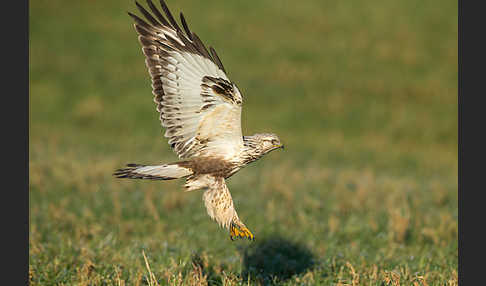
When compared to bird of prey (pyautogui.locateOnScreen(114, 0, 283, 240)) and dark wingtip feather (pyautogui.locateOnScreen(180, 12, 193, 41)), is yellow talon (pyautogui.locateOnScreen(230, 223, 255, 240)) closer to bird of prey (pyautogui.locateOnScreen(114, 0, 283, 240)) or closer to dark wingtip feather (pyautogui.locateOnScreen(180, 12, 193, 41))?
bird of prey (pyautogui.locateOnScreen(114, 0, 283, 240))

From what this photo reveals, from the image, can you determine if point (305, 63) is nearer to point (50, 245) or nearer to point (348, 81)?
point (348, 81)

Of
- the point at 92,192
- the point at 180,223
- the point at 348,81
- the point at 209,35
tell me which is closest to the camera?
the point at 180,223

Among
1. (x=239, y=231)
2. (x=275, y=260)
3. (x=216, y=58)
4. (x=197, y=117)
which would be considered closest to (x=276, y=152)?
(x=275, y=260)

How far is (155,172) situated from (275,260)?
2.30 m

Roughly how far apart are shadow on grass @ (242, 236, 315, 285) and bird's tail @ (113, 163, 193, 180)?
4.38 ft

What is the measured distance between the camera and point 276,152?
701 inches

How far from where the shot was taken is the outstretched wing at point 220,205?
15.5ft

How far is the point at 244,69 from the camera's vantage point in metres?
23.8

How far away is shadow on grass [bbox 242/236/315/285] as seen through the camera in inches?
223

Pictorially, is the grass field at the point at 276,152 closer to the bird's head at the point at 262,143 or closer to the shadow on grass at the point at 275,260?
the shadow on grass at the point at 275,260

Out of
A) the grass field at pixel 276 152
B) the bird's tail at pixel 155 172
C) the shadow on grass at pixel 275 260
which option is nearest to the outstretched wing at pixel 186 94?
the bird's tail at pixel 155 172

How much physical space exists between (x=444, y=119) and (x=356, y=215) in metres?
14.1

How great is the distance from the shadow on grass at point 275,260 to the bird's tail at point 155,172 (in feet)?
4.38

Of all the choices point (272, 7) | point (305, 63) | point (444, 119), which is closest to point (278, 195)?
point (444, 119)
